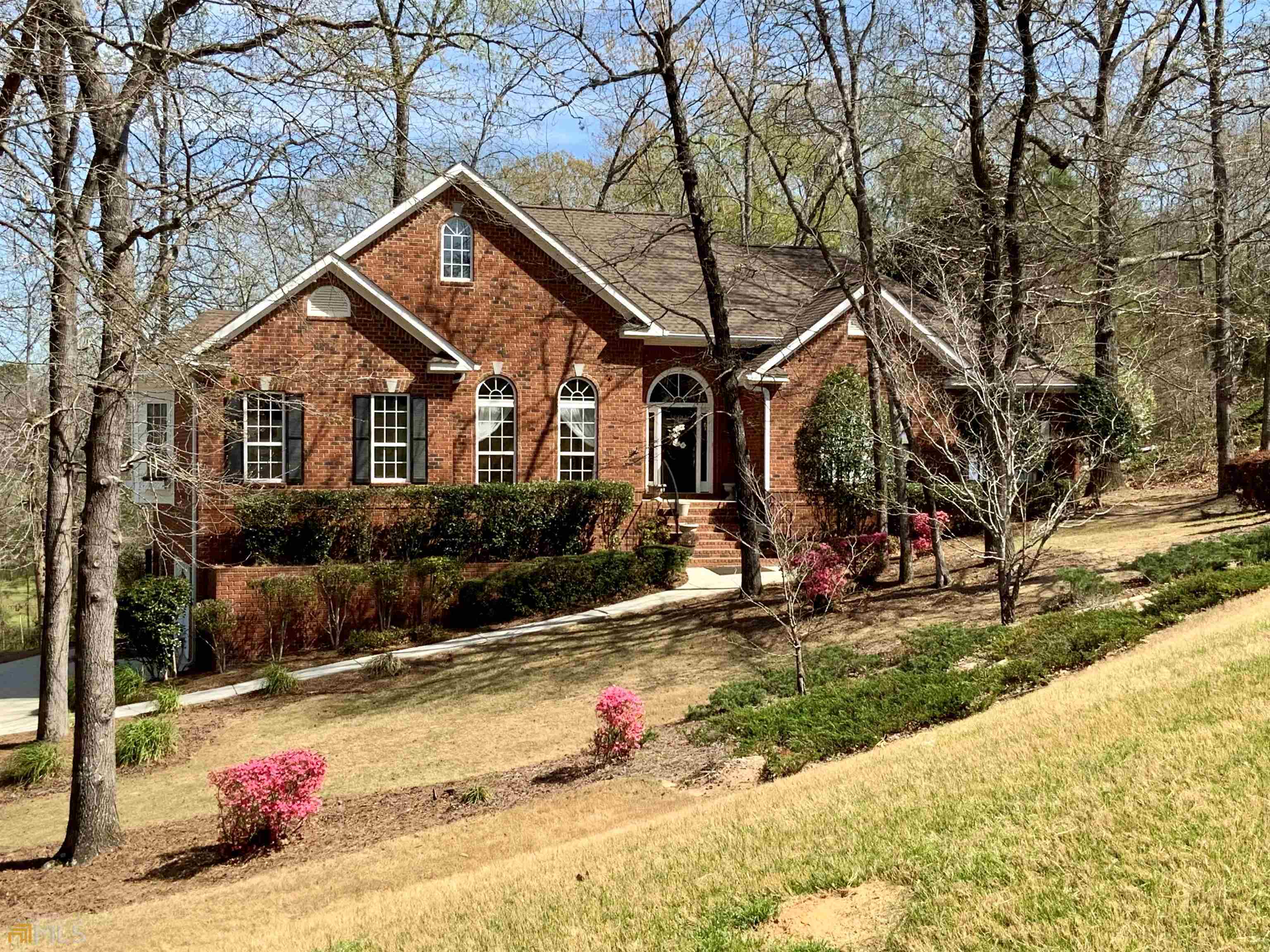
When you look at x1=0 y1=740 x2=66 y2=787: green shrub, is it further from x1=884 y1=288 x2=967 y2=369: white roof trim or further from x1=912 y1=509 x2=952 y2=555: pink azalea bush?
x1=884 y1=288 x2=967 y2=369: white roof trim

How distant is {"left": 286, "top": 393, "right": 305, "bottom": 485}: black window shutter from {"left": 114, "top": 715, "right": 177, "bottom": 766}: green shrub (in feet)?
24.1

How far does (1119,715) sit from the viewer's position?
23.8 ft

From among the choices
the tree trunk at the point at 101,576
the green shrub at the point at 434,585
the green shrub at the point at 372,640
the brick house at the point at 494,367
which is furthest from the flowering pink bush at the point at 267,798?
the brick house at the point at 494,367

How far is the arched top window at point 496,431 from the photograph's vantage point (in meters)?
22.1

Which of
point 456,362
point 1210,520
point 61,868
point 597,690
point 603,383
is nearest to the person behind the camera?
point 61,868

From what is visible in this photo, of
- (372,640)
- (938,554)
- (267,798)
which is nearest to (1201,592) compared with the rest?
(938,554)

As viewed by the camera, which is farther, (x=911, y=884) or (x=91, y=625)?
(x=91, y=625)

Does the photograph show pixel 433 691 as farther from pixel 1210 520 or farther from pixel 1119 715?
pixel 1210 520

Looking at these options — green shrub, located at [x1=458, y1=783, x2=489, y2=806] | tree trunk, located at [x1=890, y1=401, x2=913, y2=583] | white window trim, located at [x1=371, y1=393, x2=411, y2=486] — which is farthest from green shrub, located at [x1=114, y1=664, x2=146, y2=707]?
tree trunk, located at [x1=890, y1=401, x2=913, y2=583]

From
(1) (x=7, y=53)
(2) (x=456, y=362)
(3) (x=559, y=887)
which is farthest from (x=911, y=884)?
(2) (x=456, y=362)

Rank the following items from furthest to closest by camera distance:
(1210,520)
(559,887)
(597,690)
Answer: (1210,520)
(597,690)
(559,887)

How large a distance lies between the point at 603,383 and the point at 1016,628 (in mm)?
12265

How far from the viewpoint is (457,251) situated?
73.5 ft

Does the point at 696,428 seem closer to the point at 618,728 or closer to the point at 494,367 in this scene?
the point at 494,367
